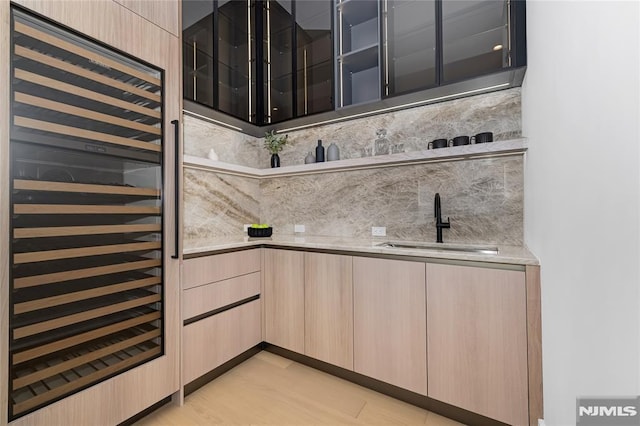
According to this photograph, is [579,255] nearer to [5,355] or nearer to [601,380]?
[601,380]

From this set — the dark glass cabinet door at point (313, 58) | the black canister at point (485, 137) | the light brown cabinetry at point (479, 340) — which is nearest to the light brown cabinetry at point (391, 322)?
the light brown cabinetry at point (479, 340)

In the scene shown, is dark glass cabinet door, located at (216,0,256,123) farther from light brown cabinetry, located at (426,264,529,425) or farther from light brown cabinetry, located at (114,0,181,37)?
light brown cabinetry, located at (426,264,529,425)

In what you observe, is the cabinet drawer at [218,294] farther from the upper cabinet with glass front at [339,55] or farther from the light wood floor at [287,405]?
the upper cabinet with glass front at [339,55]

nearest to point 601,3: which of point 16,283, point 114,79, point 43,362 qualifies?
point 114,79

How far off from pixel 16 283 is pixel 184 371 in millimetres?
988

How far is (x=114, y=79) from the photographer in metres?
1.41

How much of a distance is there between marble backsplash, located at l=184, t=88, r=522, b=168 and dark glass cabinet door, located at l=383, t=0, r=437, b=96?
0.37 m

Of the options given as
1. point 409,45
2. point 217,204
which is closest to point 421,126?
point 409,45

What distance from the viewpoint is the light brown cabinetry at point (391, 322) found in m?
1.58

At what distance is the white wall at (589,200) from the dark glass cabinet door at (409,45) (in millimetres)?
661

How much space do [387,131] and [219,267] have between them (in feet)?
5.68

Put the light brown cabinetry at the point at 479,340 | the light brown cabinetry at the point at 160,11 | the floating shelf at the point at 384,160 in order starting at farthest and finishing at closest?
the floating shelf at the point at 384,160 → the light brown cabinetry at the point at 160,11 → the light brown cabinetry at the point at 479,340

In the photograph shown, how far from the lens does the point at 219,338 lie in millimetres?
1903

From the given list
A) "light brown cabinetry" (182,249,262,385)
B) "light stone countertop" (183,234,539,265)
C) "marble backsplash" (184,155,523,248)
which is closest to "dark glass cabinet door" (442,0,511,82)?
"marble backsplash" (184,155,523,248)
